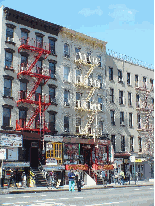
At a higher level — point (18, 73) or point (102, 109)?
point (18, 73)

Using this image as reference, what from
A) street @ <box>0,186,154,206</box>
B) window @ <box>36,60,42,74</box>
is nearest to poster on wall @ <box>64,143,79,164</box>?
window @ <box>36,60,42,74</box>

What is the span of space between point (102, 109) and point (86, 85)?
4.78m

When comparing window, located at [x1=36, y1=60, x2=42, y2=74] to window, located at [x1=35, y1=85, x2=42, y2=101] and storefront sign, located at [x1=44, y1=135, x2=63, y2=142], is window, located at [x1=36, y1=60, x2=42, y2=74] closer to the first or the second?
window, located at [x1=35, y1=85, x2=42, y2=101]

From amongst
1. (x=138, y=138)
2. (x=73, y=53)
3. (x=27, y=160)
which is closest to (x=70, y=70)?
(x=73, y=53)

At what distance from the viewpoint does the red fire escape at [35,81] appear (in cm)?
3703

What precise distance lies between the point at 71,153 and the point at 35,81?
32.8 feet

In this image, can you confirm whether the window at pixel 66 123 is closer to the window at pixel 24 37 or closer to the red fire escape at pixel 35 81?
the red fire escape at pixel 35 81

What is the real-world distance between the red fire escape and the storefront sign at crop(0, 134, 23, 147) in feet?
3.22

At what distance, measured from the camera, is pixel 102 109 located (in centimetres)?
4712

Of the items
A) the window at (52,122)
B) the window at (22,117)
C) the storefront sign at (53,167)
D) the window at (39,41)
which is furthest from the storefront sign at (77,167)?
the window at (39,41)

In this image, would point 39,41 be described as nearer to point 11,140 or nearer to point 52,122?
point 52,122

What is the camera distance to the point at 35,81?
39250 millimetres

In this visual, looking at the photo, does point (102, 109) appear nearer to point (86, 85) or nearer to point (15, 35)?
point (86, 85)

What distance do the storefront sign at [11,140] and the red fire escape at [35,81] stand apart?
980mm
